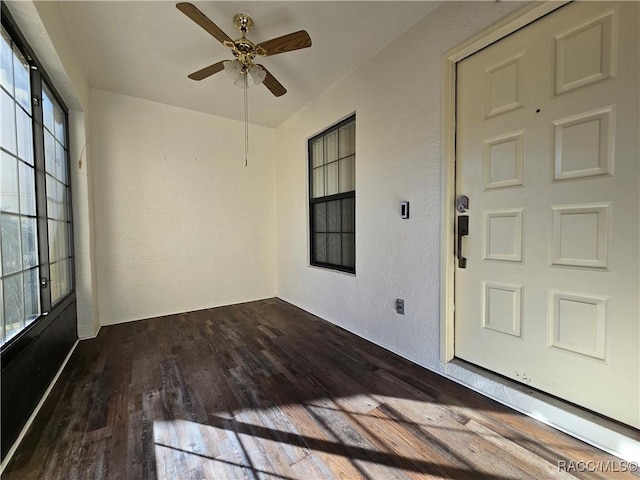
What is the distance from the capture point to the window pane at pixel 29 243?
5.62 feet

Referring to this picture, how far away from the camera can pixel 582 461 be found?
4.20 ft

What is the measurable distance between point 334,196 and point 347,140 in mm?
638

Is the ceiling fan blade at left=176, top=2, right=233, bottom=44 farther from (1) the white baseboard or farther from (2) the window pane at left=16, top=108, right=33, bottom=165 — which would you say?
(1) the white baseboard

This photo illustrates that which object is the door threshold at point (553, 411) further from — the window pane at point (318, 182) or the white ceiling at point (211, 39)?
the white ceiling at point (211, 39)

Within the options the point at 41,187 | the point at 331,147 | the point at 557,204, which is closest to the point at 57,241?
Answer: the point at 41,187

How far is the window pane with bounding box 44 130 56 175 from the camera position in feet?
6.95

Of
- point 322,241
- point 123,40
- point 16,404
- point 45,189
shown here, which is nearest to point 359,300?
point 322,241

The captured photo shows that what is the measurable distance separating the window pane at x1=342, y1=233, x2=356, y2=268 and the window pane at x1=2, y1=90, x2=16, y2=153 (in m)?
2.62

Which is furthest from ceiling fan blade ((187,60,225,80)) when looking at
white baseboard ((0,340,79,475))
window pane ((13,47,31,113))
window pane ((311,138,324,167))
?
white baseboard ((0,340,79,475))

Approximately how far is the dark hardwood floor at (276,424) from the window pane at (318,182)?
193 centimetres

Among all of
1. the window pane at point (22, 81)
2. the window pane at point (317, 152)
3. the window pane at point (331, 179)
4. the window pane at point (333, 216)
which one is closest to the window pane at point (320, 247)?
the window pane at point (333, 216)

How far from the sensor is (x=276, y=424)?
1.56 metres

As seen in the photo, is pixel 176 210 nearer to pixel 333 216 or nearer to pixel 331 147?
pixel 333 216

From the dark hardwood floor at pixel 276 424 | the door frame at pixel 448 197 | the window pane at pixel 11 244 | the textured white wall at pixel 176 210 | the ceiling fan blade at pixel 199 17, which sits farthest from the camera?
the textured white wall at pixel 176 210
